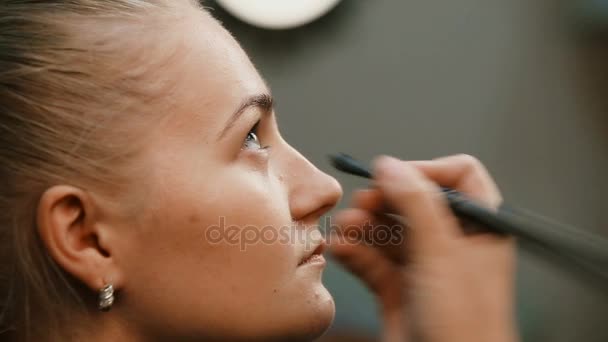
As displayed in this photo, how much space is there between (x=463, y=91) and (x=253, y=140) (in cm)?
73

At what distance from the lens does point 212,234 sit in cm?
61

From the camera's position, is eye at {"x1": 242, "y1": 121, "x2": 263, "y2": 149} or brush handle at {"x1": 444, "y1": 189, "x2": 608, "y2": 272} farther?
eye at {"x1": 242, "y1": 121, "x2": 263, "y2": 149}

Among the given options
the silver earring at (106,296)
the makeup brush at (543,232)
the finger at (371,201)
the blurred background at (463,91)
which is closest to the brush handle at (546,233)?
the makeup brush at (543,232)

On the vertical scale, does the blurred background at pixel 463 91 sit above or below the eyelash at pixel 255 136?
below

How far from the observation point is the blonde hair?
0.60 metres

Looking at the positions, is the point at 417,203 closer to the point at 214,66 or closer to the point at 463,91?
the point at 214,66

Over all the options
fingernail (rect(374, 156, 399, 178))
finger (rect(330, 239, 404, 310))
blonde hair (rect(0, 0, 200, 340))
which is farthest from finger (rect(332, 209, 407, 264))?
blonde hair (rect(0, 0, 200, 340))

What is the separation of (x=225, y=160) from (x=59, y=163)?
0.15 meters

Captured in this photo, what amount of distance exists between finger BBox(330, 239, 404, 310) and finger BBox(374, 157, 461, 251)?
177mm

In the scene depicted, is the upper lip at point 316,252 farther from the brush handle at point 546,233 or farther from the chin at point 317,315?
the brush handle at point 546,233

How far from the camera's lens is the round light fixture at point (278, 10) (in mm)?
1244

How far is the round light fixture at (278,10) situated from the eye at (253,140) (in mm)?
626

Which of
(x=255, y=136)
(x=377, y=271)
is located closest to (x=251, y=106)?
(x=255, y=136)

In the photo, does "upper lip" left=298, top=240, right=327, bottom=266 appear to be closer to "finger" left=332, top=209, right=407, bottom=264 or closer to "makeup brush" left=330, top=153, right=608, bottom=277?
"finger" left=332, top=209, right=407, bottom=264
